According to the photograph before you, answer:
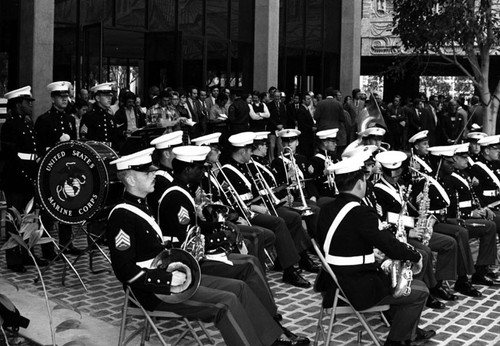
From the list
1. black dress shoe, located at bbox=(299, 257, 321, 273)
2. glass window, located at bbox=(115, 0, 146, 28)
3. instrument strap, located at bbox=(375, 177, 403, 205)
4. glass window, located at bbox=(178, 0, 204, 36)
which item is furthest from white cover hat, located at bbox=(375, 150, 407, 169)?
glass window, located at bbox=(178, 0, 204, 36)

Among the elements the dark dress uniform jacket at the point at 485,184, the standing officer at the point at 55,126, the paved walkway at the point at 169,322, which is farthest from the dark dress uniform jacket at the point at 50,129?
the dark dress uniform jacket at the point at 485,184

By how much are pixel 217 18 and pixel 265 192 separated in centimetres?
1105

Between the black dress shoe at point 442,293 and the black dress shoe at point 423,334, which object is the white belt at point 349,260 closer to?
the black dress shoe at point 423,334

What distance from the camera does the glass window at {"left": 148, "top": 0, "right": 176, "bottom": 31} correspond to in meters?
17.1

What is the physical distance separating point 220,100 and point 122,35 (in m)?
3.26

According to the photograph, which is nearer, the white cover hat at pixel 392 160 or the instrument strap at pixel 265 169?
the white cover hat at pixel 392 160

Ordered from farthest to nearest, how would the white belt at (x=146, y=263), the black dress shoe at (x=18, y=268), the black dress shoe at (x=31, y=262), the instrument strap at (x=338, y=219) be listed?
the black dress shoe at (x=31, y=262) < the black dress shoe at (x=18, y=268) < the instrument strap at (x=338, y=219) < the white belt at (x=146, y=263)

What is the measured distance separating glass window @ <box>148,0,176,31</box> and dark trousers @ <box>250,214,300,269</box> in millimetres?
9978

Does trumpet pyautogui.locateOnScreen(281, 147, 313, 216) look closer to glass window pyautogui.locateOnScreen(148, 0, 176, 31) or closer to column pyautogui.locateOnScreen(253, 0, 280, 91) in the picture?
glass window pyautogui.locateOnScreen(148, 0, 176, 31)

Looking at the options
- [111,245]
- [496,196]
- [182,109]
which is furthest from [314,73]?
[111,245]

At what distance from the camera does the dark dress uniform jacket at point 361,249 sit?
533 centimetres

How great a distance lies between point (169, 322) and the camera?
21.3 ft

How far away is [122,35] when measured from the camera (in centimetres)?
1673

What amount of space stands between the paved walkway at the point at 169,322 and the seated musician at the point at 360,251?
0.68 meters
